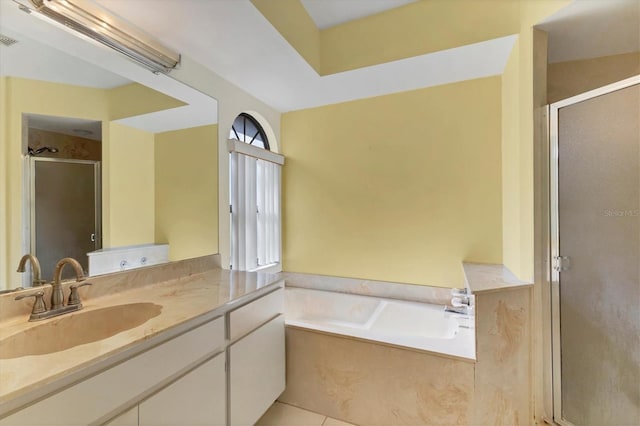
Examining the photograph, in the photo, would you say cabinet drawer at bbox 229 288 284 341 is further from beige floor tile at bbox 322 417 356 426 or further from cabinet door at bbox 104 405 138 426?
beige floor tile at bbox 322 417 356 426

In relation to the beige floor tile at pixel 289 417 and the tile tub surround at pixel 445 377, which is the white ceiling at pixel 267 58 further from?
the beige floor tile at pixel 289 417

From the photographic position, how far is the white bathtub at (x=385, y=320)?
1640mm

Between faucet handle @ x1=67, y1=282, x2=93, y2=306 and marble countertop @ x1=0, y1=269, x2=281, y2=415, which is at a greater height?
faucet handle @ x1=67, y1=282, x2=93, y2=306

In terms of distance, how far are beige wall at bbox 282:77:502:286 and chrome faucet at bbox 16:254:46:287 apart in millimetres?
1944

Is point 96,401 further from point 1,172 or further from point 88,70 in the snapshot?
point 88,70

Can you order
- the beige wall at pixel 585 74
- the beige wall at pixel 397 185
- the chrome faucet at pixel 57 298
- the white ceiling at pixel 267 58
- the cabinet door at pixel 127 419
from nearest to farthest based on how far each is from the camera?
1. the cabinet door at pixel 127 419
2. the chrome faucet at pixel 57 298
3. the white ceiling at pixel 267 58
4. the beige wall at pixel 585 74
5. the beige wall at pixel 397 185

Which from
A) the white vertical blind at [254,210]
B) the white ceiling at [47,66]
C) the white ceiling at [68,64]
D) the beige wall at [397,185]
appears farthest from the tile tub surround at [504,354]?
the white ceiling at [47,66]

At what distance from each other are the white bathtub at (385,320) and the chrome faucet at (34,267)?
1.32 m

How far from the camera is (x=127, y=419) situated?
86 cm

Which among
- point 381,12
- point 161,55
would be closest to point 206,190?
point 161,55

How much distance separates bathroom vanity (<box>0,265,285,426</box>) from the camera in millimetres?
712

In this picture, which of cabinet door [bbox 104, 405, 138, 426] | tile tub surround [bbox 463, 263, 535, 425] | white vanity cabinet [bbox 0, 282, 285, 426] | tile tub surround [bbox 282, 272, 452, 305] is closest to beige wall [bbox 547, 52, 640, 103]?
tile tub surround [bbox 463, 263, 535, 425]

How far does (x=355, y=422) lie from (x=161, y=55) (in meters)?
2.55

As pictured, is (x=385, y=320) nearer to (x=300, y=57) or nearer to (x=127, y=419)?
(x=127, y=419)
